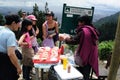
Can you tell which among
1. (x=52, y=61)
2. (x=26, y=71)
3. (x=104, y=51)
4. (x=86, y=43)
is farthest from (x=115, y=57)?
(x=104, y=51)

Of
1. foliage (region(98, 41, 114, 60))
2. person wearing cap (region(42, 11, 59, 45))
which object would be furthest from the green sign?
foliage (region(98, 41, 114, 60))

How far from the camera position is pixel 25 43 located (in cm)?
716

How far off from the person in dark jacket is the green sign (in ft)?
6.38

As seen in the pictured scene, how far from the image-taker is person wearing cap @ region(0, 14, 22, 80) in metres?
5.57

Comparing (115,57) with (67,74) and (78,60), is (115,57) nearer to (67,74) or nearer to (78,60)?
(67,74)

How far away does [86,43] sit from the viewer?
6.59 metres

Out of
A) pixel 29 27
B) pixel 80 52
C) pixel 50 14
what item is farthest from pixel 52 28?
pixel 80 52

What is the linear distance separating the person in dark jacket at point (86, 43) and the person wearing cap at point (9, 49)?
123 cm

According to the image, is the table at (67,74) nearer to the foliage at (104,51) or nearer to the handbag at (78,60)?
the handbag at (78,60)

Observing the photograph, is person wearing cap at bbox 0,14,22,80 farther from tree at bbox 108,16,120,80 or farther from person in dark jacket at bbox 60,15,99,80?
tree at bbox 108,16,120,80

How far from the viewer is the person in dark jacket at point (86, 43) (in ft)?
21.5

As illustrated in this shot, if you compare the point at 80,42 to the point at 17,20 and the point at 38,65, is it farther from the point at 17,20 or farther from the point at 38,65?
the point at 17,20

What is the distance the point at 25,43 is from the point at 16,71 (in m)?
1.27

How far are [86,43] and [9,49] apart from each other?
1563 millimetres
